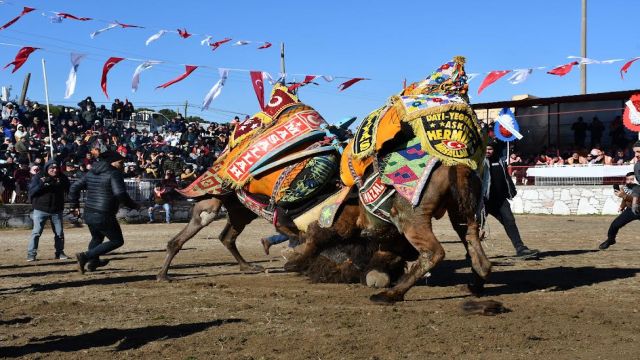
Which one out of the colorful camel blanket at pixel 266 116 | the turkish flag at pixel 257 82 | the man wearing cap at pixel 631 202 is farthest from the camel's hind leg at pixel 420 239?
the turkish flag at pixel 257 82

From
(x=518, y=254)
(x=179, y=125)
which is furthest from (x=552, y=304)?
(x=179, y=125)

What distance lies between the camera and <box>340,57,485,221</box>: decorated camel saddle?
660 centimetres

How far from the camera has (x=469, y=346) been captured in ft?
16.7

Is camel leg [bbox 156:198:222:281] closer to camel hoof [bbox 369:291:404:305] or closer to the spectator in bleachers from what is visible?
camel hoof [bbox 369:291:404:305]

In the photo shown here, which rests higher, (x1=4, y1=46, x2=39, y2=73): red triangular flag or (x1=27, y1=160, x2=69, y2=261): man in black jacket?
(x1=4, y1=46, x2=39, y2=73): red triangular flag

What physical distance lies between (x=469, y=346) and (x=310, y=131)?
3.93 meters

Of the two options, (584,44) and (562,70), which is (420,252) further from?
(584,44)

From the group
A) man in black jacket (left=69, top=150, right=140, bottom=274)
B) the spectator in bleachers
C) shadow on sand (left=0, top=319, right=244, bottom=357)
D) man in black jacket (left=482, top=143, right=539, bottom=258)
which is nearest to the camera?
shadow on sand (left=0, top=319, right=244, bottom=357)

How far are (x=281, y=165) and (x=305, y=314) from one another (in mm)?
2355

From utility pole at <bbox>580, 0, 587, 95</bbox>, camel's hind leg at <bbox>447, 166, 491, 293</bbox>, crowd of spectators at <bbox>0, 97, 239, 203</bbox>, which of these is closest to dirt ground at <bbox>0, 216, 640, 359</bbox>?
camel's hind leg at <bbox>447, 166, 491, 293</bbox>

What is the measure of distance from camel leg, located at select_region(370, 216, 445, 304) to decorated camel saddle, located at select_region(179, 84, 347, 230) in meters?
1.23

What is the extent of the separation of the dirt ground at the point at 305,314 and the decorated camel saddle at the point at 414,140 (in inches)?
45.6

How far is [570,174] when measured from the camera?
22531 millimetres

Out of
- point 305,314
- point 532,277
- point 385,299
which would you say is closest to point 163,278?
point 305,314
